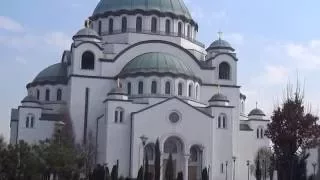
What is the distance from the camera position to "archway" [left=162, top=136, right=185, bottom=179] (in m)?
59.8

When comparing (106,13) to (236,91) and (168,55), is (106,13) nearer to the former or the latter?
(168,55)

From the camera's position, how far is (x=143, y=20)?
70.1m

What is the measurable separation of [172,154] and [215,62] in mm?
13558

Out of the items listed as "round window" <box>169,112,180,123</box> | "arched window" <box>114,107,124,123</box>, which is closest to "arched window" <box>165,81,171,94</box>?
"round window" <box>169,112,180,123</box>

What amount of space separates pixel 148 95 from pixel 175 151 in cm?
606

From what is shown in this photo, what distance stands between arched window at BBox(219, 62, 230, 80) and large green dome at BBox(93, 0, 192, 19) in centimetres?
718

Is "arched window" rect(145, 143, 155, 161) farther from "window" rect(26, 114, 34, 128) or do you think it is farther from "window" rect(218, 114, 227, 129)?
"window" rect(26, 114, 34, 128)

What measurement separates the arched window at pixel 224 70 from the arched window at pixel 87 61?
13.9 metres

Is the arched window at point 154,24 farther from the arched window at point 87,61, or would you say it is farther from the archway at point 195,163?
the archway at point 195,163

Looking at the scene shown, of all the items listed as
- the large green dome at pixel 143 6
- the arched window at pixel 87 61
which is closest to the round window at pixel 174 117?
the arched window at pixel 87 61

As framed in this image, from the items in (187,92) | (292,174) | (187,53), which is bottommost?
(292,174)

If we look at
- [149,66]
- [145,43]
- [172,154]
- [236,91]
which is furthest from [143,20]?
[172,154]

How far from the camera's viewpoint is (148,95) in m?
62.4

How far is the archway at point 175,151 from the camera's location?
196 feet
